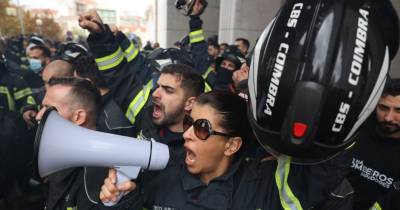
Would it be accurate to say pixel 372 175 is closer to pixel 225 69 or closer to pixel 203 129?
pixel 203 129

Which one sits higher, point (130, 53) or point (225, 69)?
point (130, 53)

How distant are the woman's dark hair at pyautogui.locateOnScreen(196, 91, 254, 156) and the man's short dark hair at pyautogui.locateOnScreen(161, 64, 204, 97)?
0.83m

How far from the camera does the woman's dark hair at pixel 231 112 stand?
5.92ft

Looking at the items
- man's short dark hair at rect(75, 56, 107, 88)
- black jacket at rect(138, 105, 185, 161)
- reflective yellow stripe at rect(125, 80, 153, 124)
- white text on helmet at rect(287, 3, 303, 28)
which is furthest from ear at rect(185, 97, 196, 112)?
white text on helmet at rect(287, 3, 303, 28)

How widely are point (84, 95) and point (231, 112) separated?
1.26m

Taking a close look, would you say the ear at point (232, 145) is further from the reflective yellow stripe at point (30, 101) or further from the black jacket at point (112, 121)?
the reflective yellow stripe at point (30, 101)

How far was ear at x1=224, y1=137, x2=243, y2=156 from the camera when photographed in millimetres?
1833

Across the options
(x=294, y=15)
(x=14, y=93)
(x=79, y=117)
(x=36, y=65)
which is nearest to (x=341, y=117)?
(x=294, y=15)

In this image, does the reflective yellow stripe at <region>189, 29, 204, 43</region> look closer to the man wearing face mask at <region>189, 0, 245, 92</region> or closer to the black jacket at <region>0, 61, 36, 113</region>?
the man wearing face mask at <region>189, 0, 245, 92</region>

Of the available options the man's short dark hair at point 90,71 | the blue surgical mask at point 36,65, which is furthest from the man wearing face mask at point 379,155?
the blue surgical mask at point 36,65

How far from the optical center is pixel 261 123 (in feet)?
4.21

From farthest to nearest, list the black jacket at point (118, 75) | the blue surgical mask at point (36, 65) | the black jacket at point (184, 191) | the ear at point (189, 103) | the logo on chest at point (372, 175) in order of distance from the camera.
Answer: the blue surgical mask at point (36, 65) → the black jacket at point (118, 75) → the ear at point (189, 103) → the logo on chest at point (372, 175) → the black jacket at point (184, 191)

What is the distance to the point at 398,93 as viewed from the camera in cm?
253

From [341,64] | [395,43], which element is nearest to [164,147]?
[341,64]
